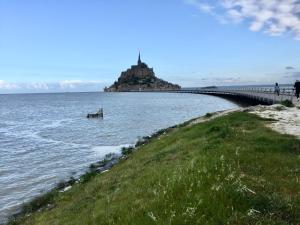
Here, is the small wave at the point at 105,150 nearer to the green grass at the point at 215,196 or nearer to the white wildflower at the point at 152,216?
the green grass at the point at 215,196

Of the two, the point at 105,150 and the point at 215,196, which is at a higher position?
the point at 215,196

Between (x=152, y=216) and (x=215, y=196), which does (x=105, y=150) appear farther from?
(x=152, y=216)

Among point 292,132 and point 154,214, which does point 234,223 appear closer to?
point 154,214

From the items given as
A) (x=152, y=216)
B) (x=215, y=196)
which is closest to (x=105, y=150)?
(x=215, y=196)

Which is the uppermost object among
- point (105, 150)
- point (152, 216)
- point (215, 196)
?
point (215, 196)

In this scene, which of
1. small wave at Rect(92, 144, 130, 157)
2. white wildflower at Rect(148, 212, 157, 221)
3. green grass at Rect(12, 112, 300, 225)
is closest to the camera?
white wildflower at Rect(148, 212, 157, 221)

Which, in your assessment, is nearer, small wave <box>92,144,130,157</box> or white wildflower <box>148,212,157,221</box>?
white wildflower <box>148,212,157,221</box>

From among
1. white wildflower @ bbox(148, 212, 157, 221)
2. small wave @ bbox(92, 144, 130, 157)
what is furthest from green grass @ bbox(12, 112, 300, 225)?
small wave @ bbox(92, 144, 130, 157)

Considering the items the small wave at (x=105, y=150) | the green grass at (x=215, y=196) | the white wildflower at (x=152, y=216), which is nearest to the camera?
the white wildflower at (x=152, y=216)

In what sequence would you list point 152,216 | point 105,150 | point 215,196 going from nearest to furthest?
point 152,216 → point 215,196 → point 105,150

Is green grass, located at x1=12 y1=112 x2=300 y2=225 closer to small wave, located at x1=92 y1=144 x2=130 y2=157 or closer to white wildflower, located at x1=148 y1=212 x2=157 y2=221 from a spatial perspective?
white wildflower, located at x1=148 y1=212 x2=157 y2=221

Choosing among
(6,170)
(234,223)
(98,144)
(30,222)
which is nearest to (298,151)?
(234,223)

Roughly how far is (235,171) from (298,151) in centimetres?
526

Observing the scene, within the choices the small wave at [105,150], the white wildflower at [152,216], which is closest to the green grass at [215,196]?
the white wildflower at [152,216]
